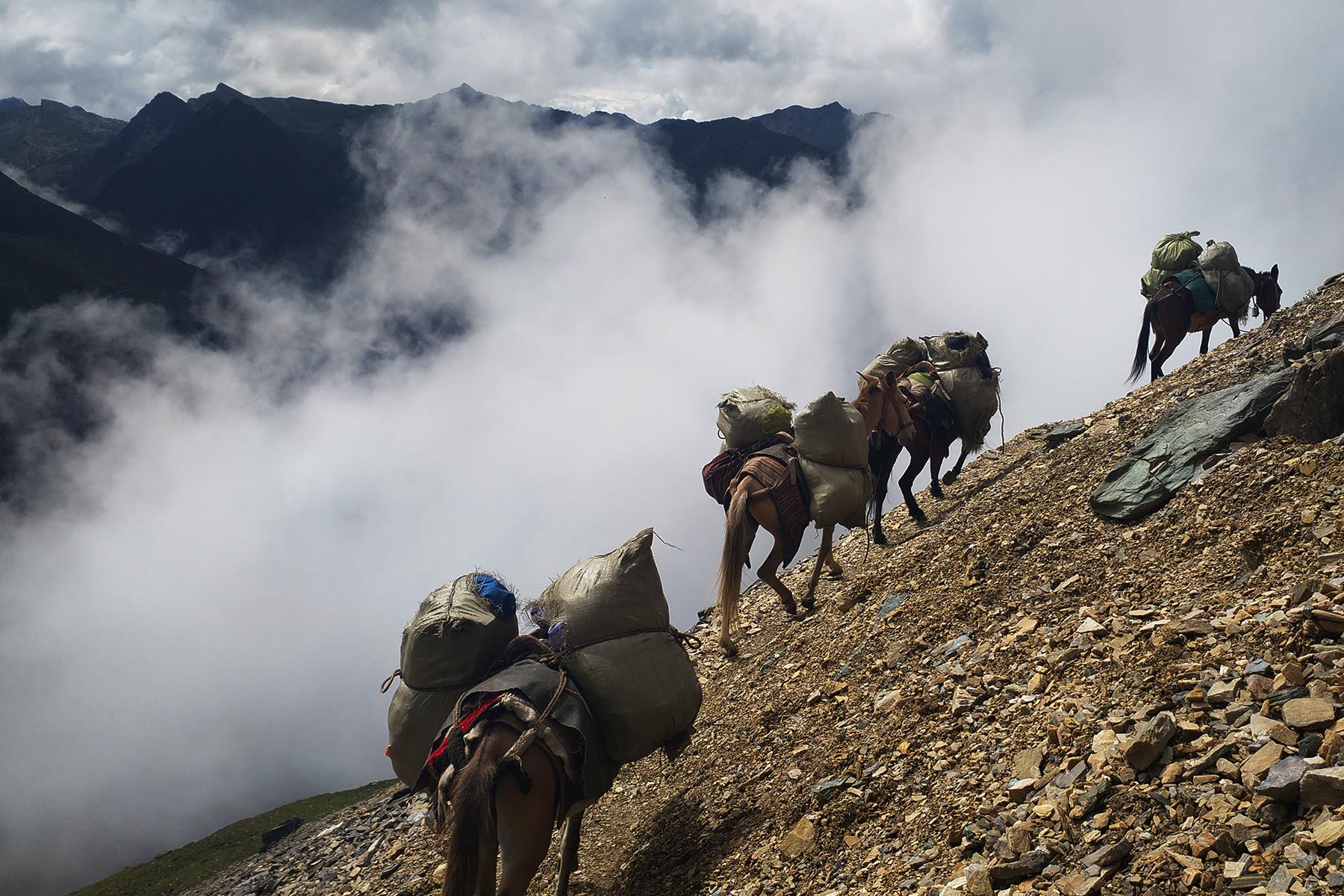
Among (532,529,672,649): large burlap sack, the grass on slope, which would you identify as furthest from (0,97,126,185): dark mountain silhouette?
(532,529,672,649): large burlap sack

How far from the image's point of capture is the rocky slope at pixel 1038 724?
2.94m

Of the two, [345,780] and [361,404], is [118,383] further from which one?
[361,404]

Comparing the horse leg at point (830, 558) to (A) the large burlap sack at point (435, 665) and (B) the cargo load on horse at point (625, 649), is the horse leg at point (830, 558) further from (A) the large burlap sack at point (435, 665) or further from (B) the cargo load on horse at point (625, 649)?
(A) the large burlap sack at point (435, 665)

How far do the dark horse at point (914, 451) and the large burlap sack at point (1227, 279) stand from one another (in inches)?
230

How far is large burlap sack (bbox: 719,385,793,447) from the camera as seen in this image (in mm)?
8844

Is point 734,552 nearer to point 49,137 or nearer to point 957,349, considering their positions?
point 957,349

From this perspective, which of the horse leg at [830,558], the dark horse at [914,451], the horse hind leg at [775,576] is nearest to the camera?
the horse hind leg at [775,576]

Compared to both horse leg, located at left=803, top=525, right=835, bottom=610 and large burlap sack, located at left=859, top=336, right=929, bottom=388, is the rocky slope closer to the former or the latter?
horse leg, located at left=803, top=525, right=835, bottom=610

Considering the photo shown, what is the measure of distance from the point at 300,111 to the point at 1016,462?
96.4 m

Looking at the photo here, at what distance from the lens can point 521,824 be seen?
426 centimetres

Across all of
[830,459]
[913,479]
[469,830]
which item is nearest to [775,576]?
[830,459]

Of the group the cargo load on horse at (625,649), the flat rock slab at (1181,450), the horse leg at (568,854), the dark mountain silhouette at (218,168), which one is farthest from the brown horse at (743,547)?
the dark mountain silhouette at (218,168)

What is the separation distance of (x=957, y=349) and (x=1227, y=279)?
221 inches

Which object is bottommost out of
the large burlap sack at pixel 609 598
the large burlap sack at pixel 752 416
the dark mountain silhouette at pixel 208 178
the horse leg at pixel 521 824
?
the horse leg at pixel 521 824
